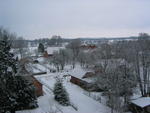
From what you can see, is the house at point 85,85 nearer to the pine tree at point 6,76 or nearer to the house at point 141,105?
the house at point 141,105

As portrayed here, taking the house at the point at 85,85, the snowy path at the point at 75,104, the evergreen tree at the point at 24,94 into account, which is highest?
the evergreen tree at the point at 24,94

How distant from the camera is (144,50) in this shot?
23453 mm

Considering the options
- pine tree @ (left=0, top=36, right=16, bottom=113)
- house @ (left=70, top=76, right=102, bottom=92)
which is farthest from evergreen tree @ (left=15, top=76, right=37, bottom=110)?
house @ (left=70, top=76, right=102, bottom=92)

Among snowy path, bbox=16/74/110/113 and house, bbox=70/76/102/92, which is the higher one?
house, bbox=70/76/102/92

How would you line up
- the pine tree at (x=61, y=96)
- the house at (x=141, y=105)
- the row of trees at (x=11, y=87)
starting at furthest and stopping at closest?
the pine tree at (x=61, y=96) → the house at (x=141, y=105) → the row of trees at (x=11, y=87)

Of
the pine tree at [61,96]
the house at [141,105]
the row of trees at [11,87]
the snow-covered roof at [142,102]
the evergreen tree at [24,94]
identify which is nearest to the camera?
the row of trees at [11,87]

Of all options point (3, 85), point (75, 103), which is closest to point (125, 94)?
point (75, 103)

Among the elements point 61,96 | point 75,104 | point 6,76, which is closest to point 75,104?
point 75,104

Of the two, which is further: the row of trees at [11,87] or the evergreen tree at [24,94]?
the evergreen tree at [24,94]

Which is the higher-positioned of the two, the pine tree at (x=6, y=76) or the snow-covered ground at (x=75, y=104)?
the pine tree at (x=6, y=76)

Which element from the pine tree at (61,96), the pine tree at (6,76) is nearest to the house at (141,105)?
the pine tree at (61,96)

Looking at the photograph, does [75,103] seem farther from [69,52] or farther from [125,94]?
[69,52]

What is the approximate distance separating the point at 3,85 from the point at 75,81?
17042 millimetres

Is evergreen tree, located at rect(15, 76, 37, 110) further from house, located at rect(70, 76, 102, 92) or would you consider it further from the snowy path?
house, located at rect(70, 76, 102, 92)
